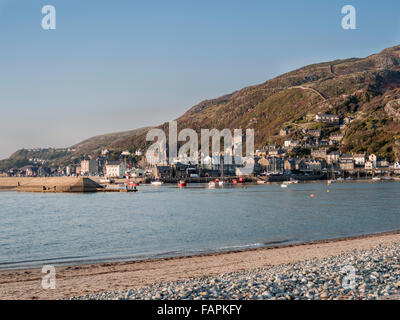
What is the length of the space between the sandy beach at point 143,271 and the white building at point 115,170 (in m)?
161

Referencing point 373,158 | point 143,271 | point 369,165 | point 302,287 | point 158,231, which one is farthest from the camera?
point 373,158

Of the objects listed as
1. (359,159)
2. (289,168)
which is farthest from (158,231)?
(359,159)

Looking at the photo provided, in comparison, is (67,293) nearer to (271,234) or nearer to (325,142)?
(271,234)

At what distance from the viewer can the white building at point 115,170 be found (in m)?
180

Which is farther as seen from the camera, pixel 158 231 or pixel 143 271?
pixel 158 231

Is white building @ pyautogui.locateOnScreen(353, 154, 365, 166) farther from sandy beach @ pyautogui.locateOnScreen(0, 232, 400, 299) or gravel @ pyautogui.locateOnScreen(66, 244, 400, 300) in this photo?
gravel @ pyautogui.locateOnScreen(66, 244, 400, 300)

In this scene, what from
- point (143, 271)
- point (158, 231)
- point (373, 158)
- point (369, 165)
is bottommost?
point (158, 231)

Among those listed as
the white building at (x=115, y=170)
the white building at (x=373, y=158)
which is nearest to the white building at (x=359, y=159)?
the white building at (x=373, y=158)

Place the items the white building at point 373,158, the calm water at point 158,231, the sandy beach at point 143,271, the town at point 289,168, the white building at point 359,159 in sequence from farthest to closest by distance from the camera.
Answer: the white building at point 359,159 → the white building at point 373,158 → the town at point 289,168 → the calm water at point 158,231 → the sandy beach at point 143,271

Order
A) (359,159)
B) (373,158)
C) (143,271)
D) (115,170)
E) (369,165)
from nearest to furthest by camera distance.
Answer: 1. (143,271)
2. (369,165)
3. (373,158)
4. (359,159)
5. (115,170)

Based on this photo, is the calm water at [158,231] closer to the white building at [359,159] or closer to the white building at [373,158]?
the white building at [373,158]

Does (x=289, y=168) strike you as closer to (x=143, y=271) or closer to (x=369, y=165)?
(x=369, y=165)

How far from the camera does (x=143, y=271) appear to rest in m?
18.2

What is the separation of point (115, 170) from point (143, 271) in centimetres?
16747
